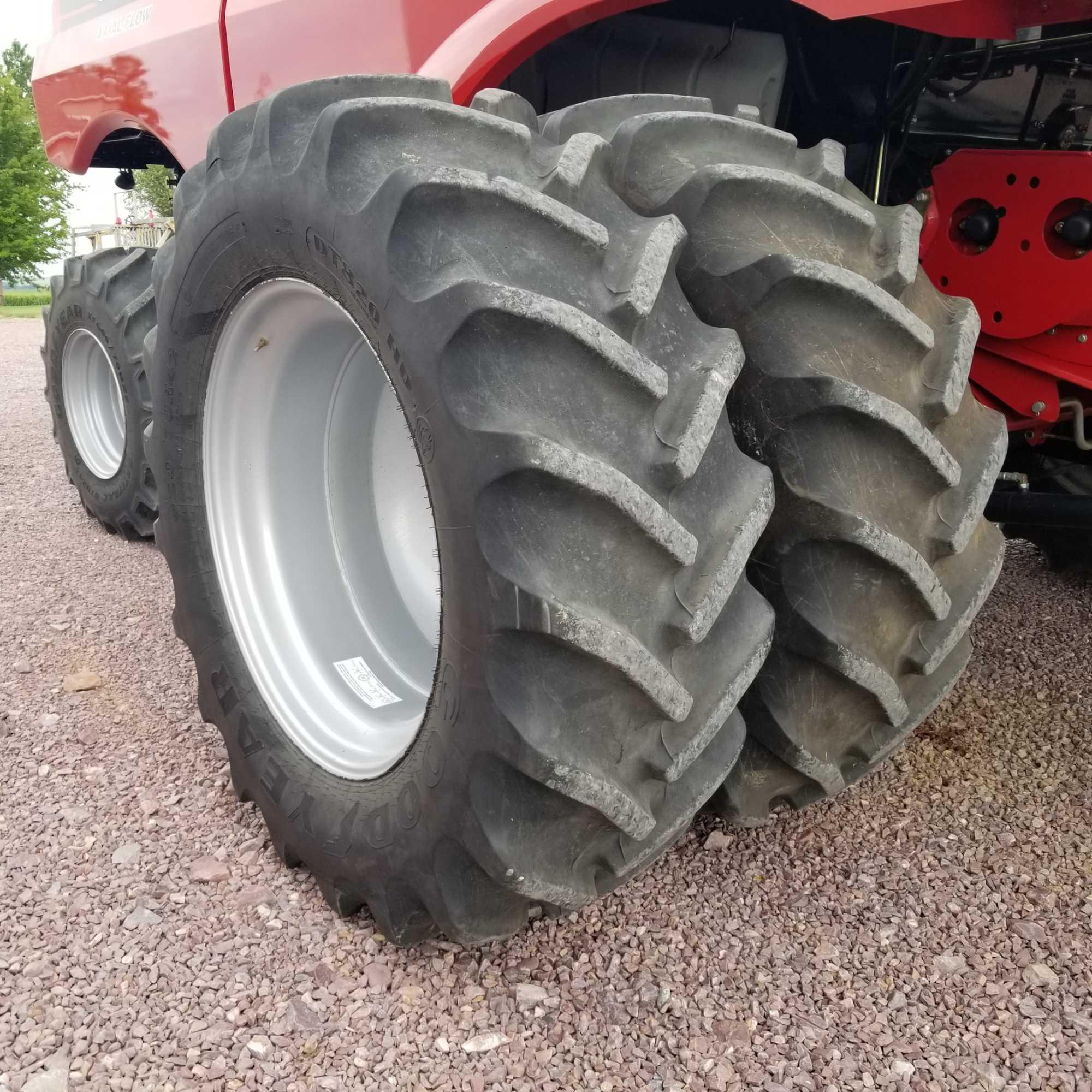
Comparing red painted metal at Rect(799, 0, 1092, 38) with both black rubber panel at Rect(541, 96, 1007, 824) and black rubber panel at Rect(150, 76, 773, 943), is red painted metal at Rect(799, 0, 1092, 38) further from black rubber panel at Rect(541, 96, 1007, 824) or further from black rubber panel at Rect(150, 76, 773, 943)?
black rubber panel at Rect(150, 76, 773, 943)

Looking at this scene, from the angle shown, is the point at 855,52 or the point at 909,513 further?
the point at 855,52

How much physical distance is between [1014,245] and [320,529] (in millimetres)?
1228

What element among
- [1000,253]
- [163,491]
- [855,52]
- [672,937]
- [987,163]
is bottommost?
[672,937]

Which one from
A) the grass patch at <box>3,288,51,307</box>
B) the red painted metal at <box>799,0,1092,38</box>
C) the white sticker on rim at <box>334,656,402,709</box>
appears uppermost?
the red painted metal at <box>799,0,1092,38</box>

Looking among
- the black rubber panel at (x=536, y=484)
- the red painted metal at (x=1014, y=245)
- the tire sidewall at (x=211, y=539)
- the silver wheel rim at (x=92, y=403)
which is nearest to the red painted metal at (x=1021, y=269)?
the red painted metal at (x=1014, y=245)

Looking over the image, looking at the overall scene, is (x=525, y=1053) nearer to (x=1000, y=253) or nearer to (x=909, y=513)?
(x=909, y=513)

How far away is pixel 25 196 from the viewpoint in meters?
28.3

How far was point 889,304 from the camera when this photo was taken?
1246 mm

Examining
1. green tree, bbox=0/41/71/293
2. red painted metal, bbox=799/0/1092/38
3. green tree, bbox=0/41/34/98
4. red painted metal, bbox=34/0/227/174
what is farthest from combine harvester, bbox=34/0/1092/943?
green tree, bbox=0/41/34/98

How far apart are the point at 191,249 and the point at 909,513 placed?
3.67 ft

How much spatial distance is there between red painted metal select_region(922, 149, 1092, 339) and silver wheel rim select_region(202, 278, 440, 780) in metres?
0.95

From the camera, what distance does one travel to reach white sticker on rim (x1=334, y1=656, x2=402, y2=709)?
1740 millimetres

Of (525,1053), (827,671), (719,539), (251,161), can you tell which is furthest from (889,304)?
(525,1053)

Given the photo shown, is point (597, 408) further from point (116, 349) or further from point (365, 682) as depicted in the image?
point (116, 349)
